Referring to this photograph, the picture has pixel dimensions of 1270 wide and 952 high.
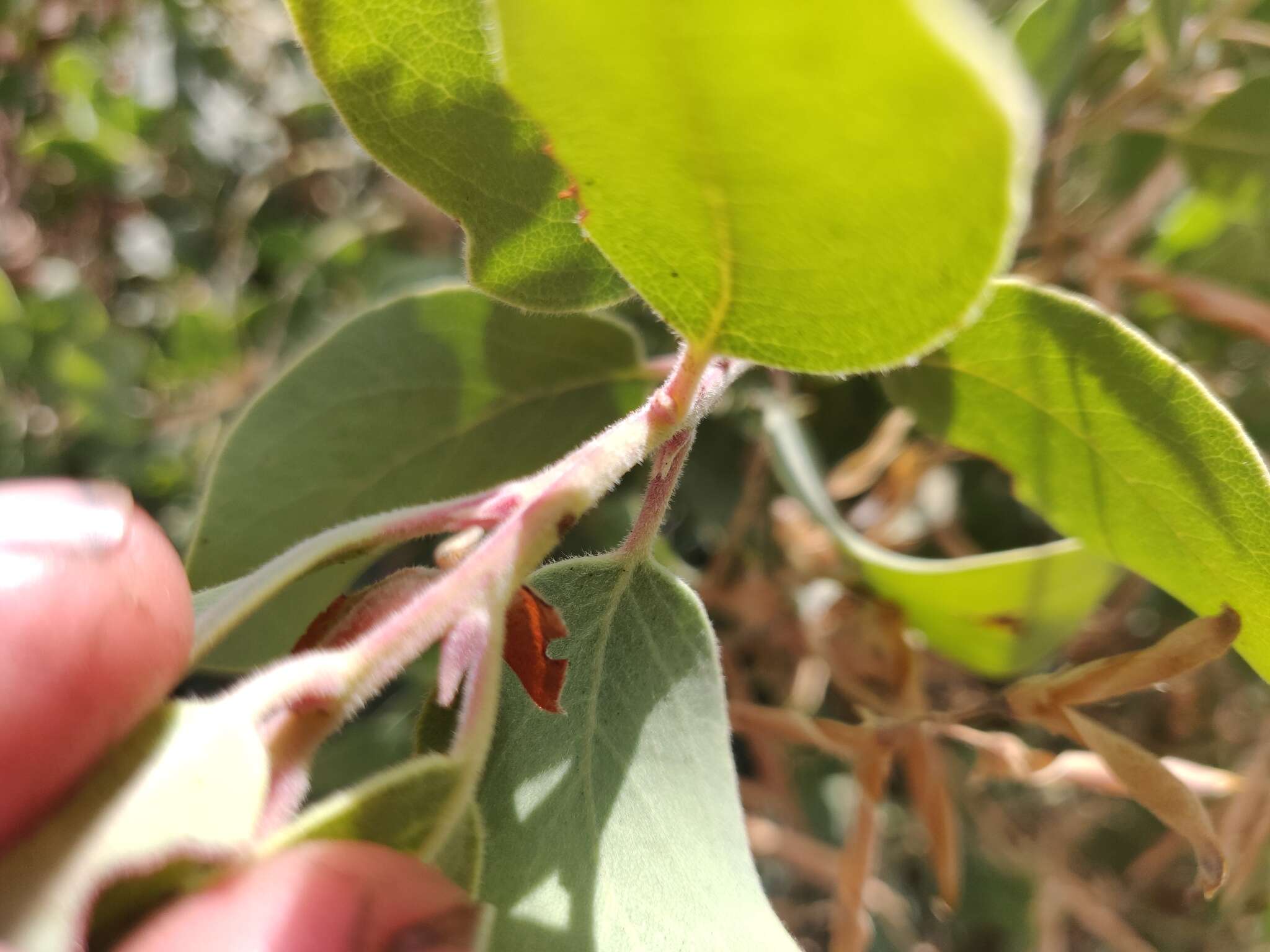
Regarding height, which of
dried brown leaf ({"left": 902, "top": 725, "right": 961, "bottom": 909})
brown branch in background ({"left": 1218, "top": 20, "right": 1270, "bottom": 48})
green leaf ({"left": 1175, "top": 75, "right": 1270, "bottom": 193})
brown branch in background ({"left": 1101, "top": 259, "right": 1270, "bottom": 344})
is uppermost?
brown branch in background ({"left": 1218, "top": 20, "right": 1270, "bottom": 48})

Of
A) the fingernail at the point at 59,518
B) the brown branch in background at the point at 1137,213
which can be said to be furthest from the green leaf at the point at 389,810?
the brown branch in background at the point at 1137,213

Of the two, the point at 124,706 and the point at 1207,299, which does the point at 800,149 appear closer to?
the point at 124,706

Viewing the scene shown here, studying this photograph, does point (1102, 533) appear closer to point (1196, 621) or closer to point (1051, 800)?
point (1196, 621)

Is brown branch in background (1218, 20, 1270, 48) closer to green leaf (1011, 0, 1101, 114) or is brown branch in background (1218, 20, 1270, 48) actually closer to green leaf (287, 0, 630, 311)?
green leaf (1011, 0, 1101, 114)

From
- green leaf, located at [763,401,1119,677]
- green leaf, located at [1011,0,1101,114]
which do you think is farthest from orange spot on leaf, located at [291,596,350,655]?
green leaf, located at [1011,0,1101,114]

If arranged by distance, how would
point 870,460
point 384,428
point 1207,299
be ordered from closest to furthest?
point 384,428, point 1207,299, point 870,460

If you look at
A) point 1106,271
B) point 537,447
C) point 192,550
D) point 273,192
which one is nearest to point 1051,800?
point 1106,271

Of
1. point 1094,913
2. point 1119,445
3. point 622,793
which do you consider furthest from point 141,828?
point 1094,913

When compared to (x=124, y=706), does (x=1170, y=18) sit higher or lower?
higher
